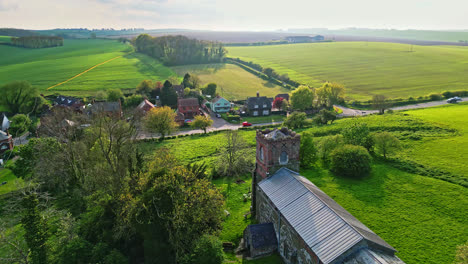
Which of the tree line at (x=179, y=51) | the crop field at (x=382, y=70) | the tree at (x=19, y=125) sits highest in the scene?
the tree line at (x=179, y=51)

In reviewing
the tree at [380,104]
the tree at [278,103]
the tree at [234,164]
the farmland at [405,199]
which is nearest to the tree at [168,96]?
the tree at [278,103]

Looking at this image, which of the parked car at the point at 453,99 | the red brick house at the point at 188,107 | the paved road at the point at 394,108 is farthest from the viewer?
the parked car at the point at 453,99

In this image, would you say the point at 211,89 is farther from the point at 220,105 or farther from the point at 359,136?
the point at 359,136

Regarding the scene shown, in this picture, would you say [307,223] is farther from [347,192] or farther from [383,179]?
[383,179]

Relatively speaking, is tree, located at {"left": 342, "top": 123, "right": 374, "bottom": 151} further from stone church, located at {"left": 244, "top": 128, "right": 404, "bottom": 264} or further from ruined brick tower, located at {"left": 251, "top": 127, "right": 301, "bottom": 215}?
ruined brick tower, located at {"left": 251, "top": 127, "right": 301, "bottom": 215}

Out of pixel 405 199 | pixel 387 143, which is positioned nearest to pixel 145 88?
pixel 387 143

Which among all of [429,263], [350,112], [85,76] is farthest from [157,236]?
[85,76]

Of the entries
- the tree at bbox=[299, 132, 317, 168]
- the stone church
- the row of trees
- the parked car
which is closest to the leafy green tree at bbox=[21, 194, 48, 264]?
the row of trees

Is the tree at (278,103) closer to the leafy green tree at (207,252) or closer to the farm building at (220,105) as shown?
the farm building at (220,105)
